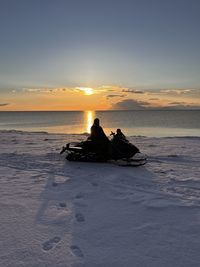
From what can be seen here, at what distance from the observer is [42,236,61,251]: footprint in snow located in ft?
18.1

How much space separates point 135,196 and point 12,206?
2.84 m

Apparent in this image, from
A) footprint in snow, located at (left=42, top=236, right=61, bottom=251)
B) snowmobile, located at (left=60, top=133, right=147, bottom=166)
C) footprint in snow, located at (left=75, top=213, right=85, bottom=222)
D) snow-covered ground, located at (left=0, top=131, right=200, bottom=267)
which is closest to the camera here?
snow-covered ground, located at (left=0, top=131, right=200, bottom=267)

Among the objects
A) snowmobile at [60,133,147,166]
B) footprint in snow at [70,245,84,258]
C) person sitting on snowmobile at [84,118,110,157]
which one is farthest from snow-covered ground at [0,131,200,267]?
person sitting on snowmobile at [84,118,110,157]

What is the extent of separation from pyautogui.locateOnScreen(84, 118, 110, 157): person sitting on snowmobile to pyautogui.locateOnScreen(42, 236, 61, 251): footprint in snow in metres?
7.43

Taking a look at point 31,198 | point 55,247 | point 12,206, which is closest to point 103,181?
point 31,198

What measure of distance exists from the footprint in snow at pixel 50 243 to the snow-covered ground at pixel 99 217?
2 cm

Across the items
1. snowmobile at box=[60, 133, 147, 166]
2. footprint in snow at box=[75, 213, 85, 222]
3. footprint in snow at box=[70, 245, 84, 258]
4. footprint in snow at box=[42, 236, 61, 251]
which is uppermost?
snowmobile at box=[60, 133, 147, 166]

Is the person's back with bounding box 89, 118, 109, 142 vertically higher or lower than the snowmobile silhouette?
higher

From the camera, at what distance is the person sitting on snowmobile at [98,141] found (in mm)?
13148

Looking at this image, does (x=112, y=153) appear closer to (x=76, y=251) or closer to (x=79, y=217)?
(x=79, y=217)

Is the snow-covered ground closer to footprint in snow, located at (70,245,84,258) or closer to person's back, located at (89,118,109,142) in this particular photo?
footprint in snow, located at (70,245,84,258)

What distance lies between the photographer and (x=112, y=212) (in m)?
7.26

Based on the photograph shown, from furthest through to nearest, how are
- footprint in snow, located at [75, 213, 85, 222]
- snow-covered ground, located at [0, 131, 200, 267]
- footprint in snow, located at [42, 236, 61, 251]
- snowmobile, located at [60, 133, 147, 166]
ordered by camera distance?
snowmobile, located at [60, 133, 147, 166] < footprint in snow, located at [75, 213, 85, 222] < footprint in snow, located at [42, 236, 61, 251] < snow-covered ground, located at [0, 131, 200, 267]

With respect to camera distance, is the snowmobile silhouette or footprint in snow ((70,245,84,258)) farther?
the snowmobile silhouette
